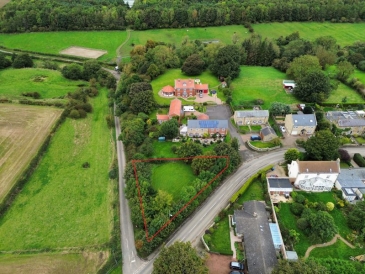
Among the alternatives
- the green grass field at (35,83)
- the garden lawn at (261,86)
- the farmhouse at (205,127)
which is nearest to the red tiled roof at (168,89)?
the garden lawn at (261,86)

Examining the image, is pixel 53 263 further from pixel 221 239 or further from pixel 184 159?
pixel 184 159

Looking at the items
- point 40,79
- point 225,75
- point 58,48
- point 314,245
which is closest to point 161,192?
point 314,245

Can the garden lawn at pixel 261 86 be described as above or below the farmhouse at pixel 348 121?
above

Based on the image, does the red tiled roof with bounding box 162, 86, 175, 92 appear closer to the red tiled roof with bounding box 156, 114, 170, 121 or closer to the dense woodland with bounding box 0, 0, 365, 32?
the red tiled roof with bounding box 156, 114, 170, 121

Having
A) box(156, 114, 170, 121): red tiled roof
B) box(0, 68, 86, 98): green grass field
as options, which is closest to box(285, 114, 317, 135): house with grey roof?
box(156, 114, 170, 121): red tiled roof

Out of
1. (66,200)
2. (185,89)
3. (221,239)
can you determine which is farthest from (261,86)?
(66,200)

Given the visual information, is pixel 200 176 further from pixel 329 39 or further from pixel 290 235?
pixel 329 39

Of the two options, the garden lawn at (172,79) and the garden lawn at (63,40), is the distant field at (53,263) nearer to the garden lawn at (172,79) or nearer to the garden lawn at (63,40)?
the garden lawn at (172,79)
